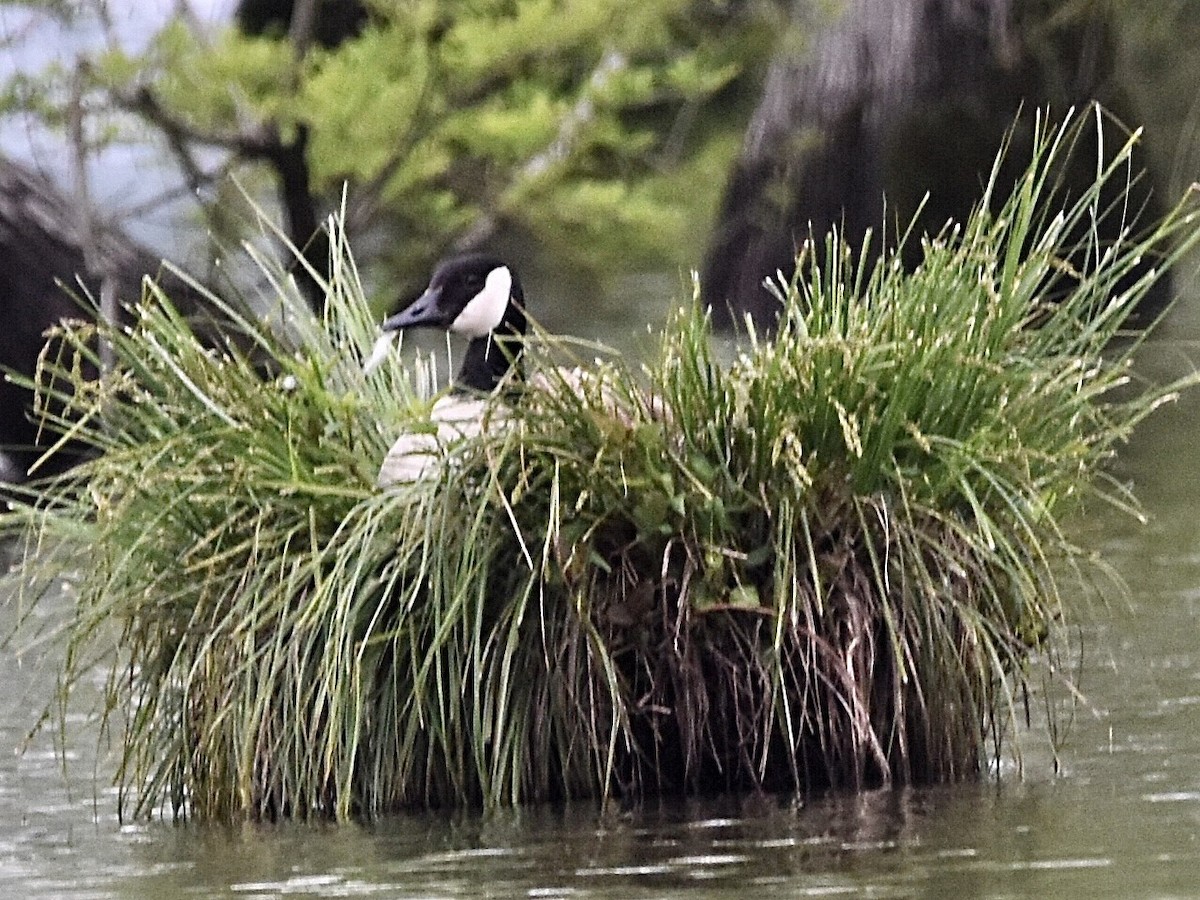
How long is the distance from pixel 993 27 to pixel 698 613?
920 cm

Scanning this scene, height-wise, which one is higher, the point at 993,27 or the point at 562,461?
the point at 993,27

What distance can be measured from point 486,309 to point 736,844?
2410mm

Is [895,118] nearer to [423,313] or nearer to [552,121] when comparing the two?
[552,121]

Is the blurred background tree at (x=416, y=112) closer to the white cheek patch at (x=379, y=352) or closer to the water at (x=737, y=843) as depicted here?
the white cheek patch at (x=379, y=352)

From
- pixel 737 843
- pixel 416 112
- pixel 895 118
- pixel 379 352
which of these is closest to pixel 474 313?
pixel 379 352

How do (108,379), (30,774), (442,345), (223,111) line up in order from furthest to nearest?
1. (442,345)
2. (223,111)
3. (30,774)
4. (108,379)

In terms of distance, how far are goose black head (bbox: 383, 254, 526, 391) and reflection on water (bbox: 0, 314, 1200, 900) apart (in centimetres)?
153

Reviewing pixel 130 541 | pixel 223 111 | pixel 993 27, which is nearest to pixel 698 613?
pixel 130 541

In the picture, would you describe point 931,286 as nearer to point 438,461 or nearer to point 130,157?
point 438,461

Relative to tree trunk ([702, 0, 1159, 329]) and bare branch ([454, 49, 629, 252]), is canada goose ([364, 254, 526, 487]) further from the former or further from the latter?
tree trunk ([702, 0, 1159, 329])

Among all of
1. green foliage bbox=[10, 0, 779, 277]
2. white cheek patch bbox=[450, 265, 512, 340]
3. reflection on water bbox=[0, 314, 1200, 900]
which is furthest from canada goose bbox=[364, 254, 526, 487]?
green foliage bbox=[10, 0, 779, 277]

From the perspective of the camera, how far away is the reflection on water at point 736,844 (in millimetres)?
5809

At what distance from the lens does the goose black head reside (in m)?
8.20

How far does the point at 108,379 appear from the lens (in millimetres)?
7160
